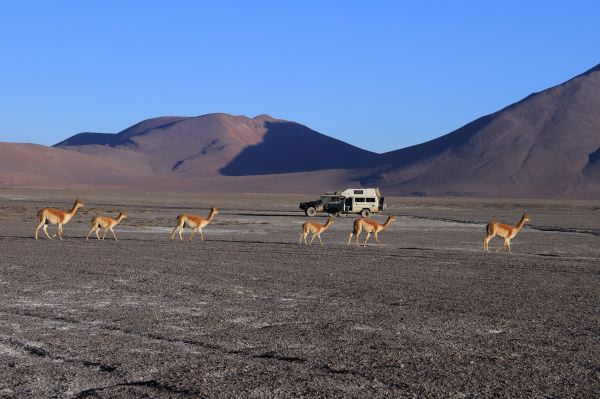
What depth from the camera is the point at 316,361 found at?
1022cm

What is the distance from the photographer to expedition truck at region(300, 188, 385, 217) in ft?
188

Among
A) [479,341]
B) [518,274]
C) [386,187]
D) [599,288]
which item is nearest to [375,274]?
[518,274]

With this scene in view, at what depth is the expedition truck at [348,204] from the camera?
188 ft

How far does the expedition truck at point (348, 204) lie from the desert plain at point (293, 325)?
105 ft

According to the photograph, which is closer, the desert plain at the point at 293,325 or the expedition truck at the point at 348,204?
the desert plain at the point at 293,325

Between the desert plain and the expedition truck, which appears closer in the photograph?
the desert plain

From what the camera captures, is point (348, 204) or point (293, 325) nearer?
point (293, 325)

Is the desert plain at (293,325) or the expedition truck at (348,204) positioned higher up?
the expedition truck at (348,204)

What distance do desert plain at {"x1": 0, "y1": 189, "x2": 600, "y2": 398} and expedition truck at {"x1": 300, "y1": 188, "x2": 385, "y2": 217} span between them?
3198 centimetres

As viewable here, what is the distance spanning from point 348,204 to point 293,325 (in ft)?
147

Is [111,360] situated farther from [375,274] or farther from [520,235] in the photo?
[520,235]

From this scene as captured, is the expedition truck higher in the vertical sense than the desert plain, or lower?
higher

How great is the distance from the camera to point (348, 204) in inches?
2255

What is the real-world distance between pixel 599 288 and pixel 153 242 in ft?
51.6
